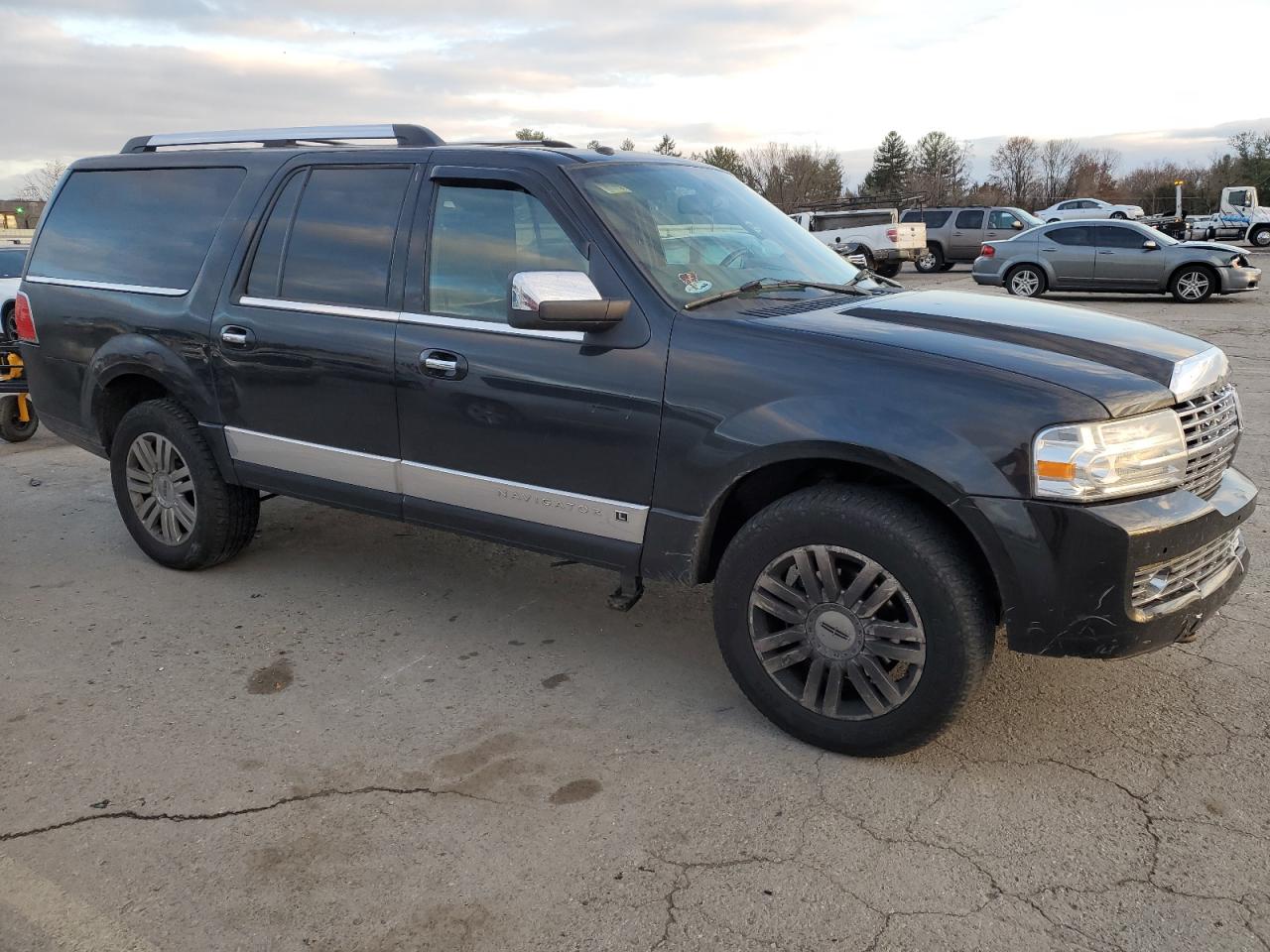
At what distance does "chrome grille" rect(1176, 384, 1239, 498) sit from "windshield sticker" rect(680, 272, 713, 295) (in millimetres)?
1535

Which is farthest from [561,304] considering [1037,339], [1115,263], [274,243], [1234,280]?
[1234,280]

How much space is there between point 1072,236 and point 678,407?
17595 mm

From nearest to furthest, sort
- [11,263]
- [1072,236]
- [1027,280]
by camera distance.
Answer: [11,263]
[1072,236]
[1027,280]

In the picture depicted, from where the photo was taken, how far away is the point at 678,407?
3.31 meters

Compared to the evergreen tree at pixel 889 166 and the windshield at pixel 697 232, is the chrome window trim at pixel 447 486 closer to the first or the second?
the windshield at pixel 697 232

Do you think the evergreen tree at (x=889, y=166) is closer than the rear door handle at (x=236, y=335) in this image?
No

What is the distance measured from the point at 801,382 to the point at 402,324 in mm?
1644

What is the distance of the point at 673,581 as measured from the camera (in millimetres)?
3502

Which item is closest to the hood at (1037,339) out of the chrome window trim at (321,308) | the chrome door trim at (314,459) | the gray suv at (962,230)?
the chrome window trim at (321,308)

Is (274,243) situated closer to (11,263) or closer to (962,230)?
(11,263)

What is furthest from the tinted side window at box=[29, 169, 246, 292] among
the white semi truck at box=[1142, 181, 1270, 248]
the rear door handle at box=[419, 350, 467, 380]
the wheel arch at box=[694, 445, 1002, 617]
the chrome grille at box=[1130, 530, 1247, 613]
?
the white semi truck at box=[1142, 181, 1270, 248]

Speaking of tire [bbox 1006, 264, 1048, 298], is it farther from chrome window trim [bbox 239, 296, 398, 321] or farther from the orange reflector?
the orange reflector

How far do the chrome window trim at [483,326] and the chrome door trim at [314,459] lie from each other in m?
0.58

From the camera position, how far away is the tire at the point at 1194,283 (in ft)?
58.0
